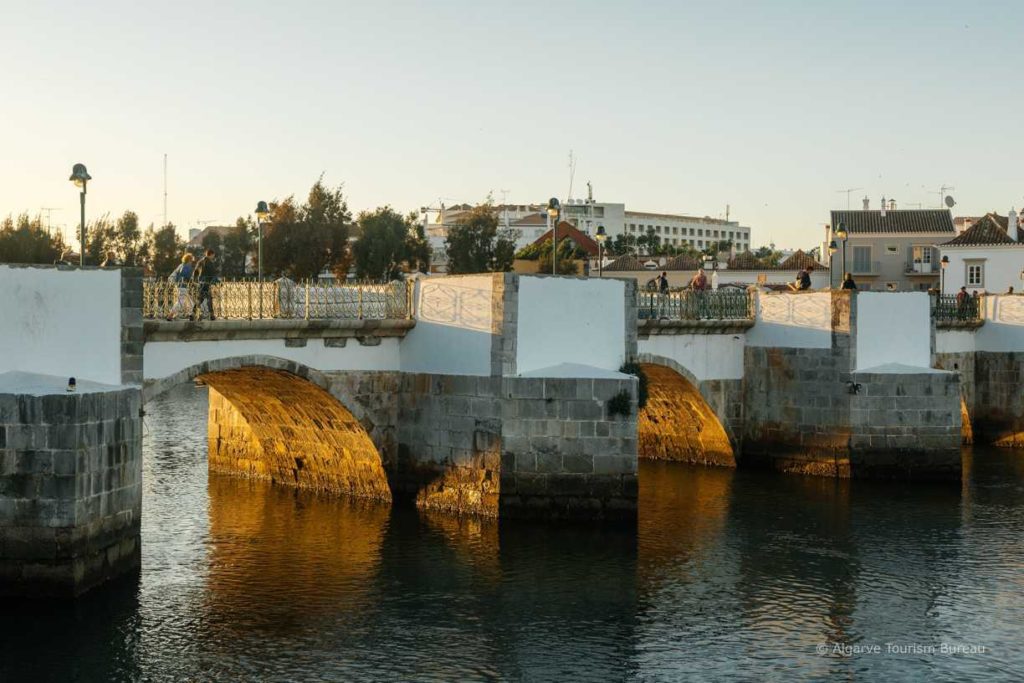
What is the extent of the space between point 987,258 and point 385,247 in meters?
26.2

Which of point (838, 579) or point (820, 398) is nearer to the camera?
point (838, 579)

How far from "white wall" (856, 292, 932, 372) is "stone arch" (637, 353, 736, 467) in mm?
3947

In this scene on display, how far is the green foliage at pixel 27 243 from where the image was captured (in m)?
52.7

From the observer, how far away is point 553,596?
19875 millimetres

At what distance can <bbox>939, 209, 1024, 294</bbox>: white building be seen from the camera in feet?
173

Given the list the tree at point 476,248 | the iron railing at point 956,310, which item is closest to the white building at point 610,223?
the tree at point 476,248

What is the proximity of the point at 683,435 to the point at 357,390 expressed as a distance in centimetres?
1112

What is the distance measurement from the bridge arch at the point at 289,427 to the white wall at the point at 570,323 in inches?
142

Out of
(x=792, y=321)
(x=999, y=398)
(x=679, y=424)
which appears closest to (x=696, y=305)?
(x=792, y=321)

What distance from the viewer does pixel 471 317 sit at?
25000 mm

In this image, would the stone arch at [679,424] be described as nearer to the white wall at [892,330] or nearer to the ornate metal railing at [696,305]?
the ornate metal railing at [696,305]

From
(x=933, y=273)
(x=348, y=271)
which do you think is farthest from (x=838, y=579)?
(x=933, y=273)

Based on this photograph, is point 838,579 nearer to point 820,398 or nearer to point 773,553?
point 773,553

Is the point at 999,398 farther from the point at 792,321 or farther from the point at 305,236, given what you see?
the point at 305,236
